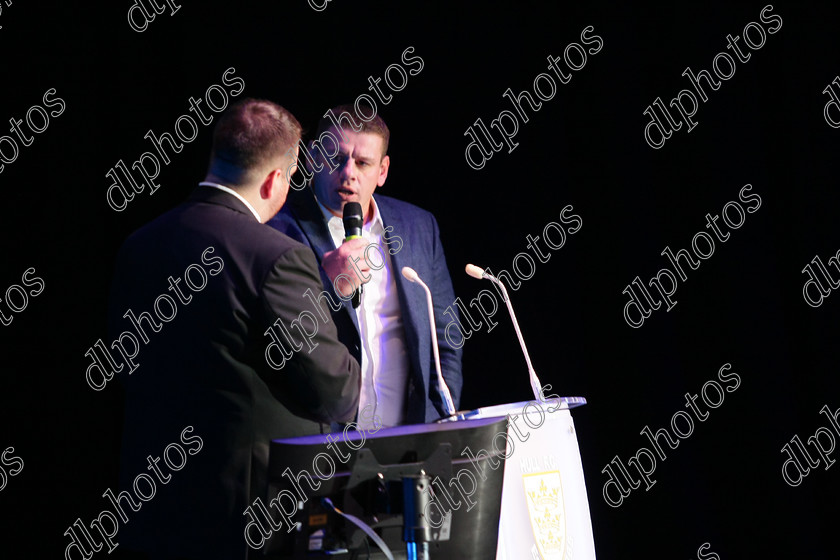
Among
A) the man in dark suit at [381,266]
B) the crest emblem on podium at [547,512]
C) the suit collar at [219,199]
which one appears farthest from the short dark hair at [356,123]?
the crest emblem on podium at [547,512]

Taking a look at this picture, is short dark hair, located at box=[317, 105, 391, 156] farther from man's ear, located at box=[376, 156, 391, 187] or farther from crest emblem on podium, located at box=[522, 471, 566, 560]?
crest emblem on podium, located at box=[522, 471, 566, 560]

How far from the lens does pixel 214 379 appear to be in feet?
4.89

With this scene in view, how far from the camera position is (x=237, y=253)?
154cm

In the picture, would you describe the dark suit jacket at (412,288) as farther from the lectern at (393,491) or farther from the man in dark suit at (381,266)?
the lectern at (393,491)

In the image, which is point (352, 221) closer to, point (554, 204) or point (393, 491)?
point (393, 491)

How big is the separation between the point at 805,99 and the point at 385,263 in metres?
1.53

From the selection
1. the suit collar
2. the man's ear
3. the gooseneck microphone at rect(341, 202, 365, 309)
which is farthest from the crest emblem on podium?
the man's ear

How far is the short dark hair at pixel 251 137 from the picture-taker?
171 centimetres

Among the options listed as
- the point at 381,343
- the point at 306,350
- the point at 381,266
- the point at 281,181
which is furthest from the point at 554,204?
the point at 306,350

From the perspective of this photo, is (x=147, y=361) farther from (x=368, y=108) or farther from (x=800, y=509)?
(x=800, y=509)

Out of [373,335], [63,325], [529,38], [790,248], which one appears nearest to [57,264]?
[63,325]

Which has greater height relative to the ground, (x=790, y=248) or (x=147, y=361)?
(x=790, y=248)

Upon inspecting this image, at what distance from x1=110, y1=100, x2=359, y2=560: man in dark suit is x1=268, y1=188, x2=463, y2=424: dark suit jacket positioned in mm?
644

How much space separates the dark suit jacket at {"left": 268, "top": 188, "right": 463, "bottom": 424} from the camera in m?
2.34
